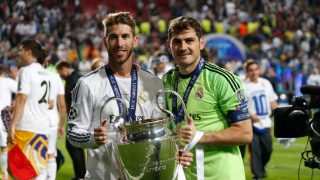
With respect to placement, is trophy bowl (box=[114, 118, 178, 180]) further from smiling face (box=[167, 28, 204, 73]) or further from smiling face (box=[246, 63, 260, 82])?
smiling face (box=[246, 63, 260, 82])

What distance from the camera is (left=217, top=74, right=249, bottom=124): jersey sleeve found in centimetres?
484

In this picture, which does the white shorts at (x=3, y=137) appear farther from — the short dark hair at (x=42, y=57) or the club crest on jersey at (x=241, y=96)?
the club crest on jersey at (x=241, y=96)

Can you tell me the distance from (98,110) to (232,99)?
821mm

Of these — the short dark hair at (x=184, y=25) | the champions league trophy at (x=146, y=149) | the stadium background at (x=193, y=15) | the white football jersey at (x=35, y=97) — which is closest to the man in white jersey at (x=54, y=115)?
the white football jersey at (x=35, y=97)

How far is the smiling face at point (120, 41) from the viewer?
464cm

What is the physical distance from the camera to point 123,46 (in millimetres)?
4648

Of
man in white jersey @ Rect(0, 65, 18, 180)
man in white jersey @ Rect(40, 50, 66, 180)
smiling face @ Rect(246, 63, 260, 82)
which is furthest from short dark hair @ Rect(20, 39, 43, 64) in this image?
smiling face @ Rect(246, 63, 260, 82)

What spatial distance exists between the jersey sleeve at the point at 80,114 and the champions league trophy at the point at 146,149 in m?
0.48

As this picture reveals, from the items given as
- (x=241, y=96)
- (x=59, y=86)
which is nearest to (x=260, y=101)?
(x=59, y=86)

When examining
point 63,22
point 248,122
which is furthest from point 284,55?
point 248,122

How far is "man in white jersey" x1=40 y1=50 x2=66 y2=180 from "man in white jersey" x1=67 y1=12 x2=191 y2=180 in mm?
4467

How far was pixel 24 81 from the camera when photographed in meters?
8.85

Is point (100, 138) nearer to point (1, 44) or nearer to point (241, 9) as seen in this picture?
point (1, 44)

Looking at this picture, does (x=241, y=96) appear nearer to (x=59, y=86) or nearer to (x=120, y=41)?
(x=120, y=41)
